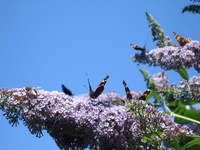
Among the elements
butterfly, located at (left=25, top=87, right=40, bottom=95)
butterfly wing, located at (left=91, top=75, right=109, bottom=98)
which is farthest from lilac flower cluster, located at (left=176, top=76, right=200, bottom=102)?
butterfly, located at (left=25, top=87, right=40, bottom=95)

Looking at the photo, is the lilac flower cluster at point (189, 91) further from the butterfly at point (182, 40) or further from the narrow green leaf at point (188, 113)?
the butterfly at point (182, 40)

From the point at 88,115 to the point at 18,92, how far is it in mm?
750

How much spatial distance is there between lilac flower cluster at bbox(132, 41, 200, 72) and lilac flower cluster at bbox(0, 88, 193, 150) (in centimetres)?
203

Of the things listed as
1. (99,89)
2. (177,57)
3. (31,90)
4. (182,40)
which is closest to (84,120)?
(31,90)

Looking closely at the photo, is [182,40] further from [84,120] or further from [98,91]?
[84,120]

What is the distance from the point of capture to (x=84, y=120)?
2.46 metres

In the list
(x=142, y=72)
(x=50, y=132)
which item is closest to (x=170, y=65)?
(x=142, y=72)

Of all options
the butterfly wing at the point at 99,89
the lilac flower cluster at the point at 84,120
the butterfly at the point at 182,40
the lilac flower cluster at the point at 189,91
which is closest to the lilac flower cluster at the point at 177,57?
the butterfly at the point at 182,40

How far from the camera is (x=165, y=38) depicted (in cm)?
629

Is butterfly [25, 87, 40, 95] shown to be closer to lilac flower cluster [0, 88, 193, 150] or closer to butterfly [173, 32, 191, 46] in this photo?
lilac flower cluster [0, 88, 193, 150]

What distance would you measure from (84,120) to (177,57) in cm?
271

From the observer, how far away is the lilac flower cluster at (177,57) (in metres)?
4.38

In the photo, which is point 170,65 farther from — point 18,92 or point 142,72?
point 18,92

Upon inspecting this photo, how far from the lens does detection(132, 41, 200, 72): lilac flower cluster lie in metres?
4.38
